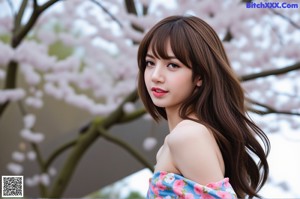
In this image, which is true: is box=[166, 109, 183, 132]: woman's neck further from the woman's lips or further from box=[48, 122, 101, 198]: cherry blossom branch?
box=[48, 122, 101, 198]: cherry blossom branch

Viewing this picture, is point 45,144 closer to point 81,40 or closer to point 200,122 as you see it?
point 81,40

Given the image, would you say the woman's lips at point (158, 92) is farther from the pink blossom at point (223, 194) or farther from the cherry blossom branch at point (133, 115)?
the cherry blossom branch at point (133, 115)

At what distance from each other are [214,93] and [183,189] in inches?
11.2

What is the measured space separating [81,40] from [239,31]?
1.74m

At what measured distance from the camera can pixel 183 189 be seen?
1359mm

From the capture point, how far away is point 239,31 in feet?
17.4

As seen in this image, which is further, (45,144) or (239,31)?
(45,144)

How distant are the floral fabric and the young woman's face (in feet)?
0.69

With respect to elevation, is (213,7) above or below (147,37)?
below

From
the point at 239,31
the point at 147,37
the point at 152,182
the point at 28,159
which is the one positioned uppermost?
the point at 147,37

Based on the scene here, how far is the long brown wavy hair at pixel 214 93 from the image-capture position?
1453mm

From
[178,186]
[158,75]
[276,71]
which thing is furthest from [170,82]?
[276,71]

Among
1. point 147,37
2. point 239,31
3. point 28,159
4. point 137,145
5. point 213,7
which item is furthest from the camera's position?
point 28,159

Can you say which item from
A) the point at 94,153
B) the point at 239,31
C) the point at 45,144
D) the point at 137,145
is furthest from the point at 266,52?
the point at 45,144
